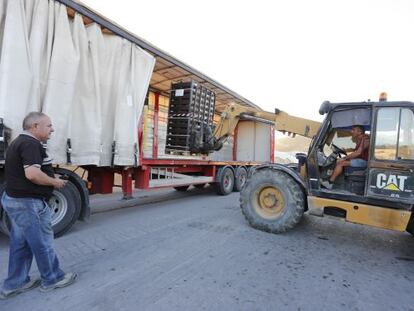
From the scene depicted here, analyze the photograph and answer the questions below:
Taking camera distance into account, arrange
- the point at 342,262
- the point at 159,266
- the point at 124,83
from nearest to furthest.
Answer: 1. the point at 159,266
2. the point at 342,262
3. the point at 124,83

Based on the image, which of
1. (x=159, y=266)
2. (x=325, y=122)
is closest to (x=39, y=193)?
(x=159, y=266)

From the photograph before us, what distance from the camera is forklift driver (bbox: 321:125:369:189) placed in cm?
414

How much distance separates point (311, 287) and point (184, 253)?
1589 millimetres

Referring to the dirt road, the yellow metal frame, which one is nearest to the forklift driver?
the yellow metal frame

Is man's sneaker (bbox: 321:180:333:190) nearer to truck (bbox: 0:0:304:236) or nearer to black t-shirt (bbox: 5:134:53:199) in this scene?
truck (bbox: 0:0:304:236)

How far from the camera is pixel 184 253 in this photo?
3502 millimetres

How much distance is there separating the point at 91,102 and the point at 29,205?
7.92 ft

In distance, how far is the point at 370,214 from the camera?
379 centimetres

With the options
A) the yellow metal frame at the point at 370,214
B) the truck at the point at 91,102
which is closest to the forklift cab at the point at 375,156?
the yellow metal frame at the point at 370,214

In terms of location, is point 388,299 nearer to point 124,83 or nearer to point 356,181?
point 356,181

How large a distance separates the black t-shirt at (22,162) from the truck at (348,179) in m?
3.36

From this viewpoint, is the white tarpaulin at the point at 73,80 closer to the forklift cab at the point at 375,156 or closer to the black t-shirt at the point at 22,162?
the black t-shirt at the point at 22,162

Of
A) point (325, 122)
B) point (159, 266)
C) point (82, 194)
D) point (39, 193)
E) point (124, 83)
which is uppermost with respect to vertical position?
point (124, 83)

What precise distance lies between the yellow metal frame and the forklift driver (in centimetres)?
41
